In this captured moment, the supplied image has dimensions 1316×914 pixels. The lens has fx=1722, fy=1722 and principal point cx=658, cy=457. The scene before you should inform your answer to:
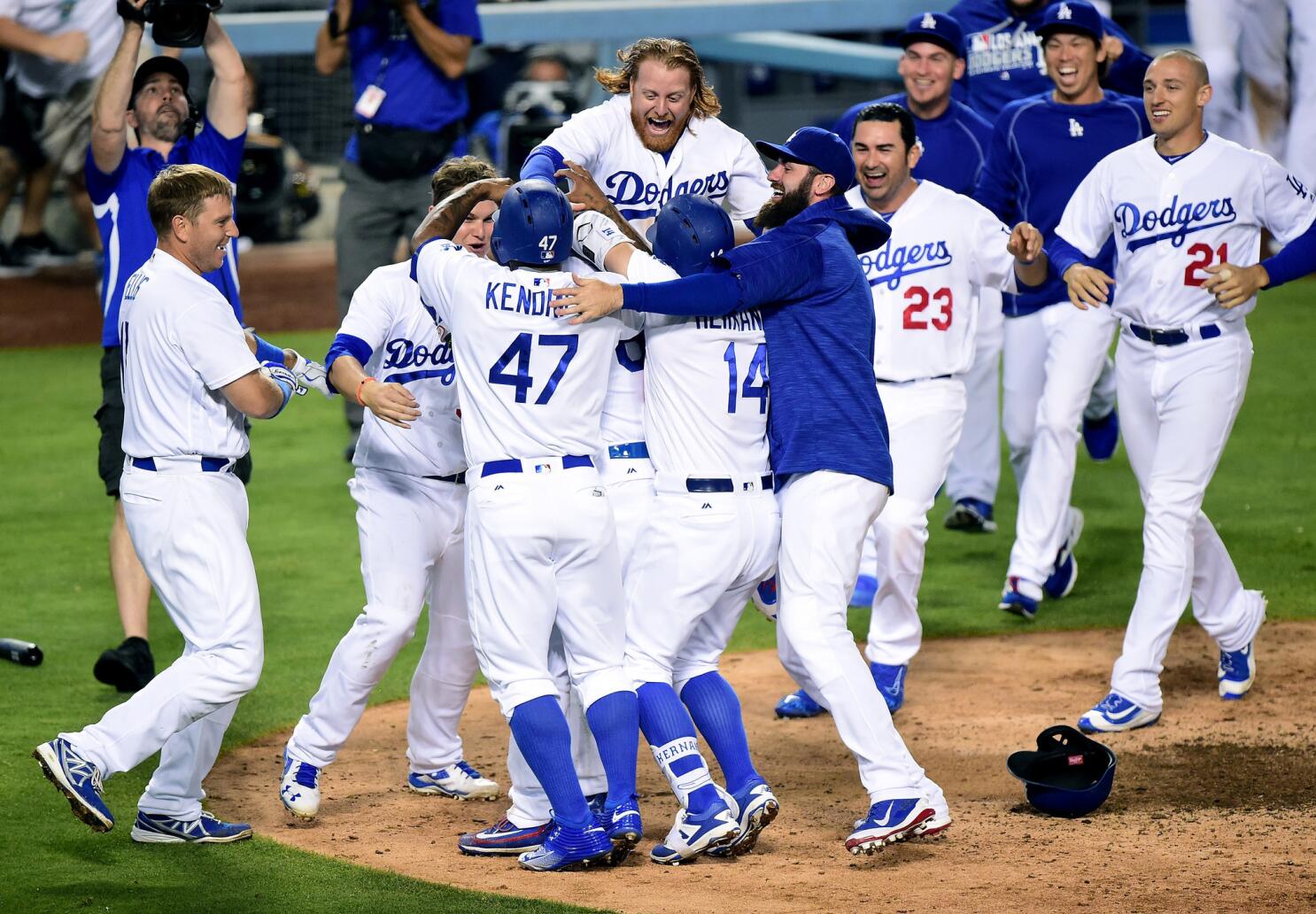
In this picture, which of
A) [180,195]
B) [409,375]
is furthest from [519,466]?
[180,195]

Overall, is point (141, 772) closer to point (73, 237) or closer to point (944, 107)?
point (944, 107)

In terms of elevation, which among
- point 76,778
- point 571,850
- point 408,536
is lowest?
point 571,850

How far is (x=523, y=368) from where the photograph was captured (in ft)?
15.2

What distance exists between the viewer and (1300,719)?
5957mm

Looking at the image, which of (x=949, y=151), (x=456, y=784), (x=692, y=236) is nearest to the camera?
(x=692, y=236)

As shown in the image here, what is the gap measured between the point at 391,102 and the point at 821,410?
210 inches

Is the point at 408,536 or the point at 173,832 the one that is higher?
the point at 408,536

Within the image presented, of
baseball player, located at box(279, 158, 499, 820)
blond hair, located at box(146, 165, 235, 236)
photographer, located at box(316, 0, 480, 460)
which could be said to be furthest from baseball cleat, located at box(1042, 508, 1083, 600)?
blond hair, located at box(146, 165, 235, 236)

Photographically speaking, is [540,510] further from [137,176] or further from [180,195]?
[137,176]

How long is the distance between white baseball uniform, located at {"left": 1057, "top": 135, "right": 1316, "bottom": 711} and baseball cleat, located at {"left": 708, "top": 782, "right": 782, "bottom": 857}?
1781 millimetres

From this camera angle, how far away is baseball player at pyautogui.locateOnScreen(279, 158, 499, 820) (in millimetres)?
5109

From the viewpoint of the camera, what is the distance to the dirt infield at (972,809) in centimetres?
444

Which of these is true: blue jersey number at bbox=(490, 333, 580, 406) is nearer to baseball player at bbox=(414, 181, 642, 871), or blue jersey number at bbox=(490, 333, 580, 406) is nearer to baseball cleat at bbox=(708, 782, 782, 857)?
baseball player at bbox=(414, 181, 642, 871)

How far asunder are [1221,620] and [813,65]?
977 centimetres
